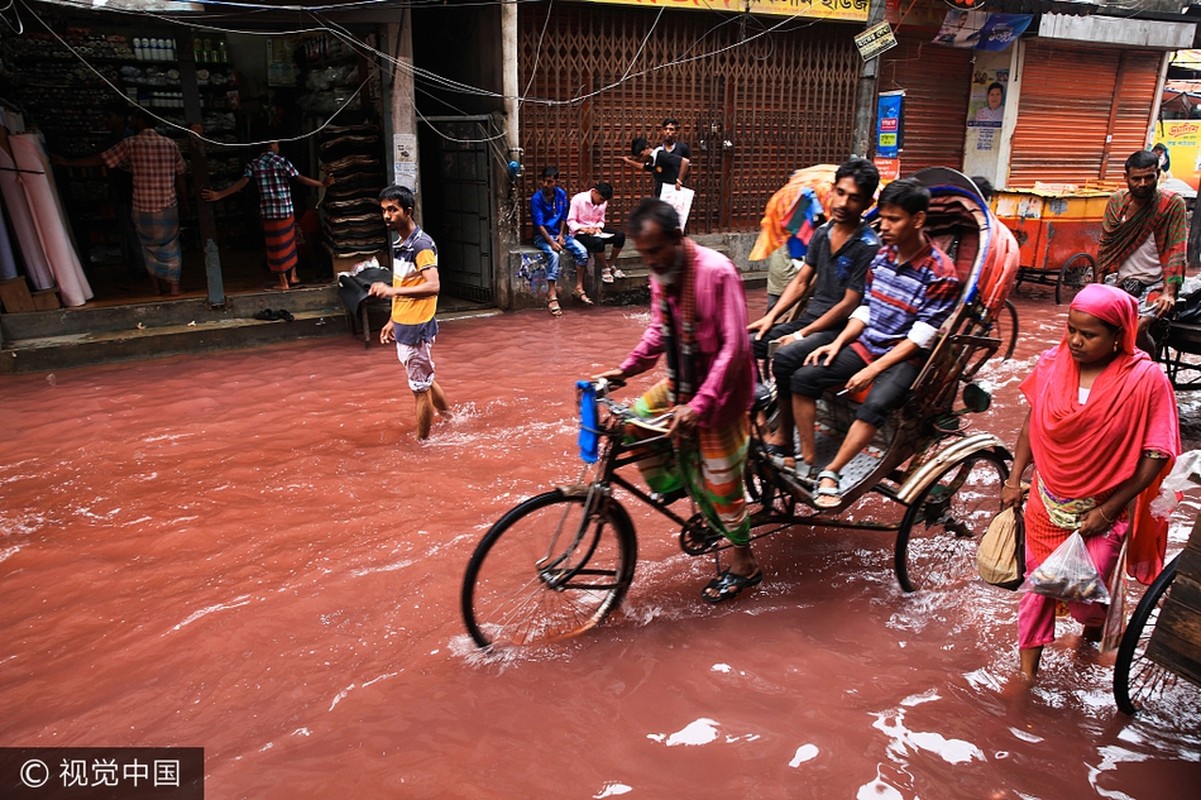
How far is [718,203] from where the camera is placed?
1280 centimetres

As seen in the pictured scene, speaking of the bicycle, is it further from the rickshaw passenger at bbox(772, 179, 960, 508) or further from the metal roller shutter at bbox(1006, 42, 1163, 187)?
the metal roller shutter at bbox(1006, 42, 1163, 187)

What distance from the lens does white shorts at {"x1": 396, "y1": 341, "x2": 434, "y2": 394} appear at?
6.11m

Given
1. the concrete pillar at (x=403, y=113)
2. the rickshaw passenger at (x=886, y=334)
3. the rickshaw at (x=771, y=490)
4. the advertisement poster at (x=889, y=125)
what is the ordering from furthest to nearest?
the advertisement poster at (x=889, y=125), the concrete pillar at (x=403, y=113), the rickshaw passenger at (x=886, y=334), the rickshaw at (x=771, y=490)

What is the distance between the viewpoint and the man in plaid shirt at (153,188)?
9.31 metres

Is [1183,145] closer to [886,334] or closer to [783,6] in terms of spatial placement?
[783,6]

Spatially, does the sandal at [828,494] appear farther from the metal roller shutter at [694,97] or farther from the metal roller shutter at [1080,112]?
the metal roller shutter at [1080,112]

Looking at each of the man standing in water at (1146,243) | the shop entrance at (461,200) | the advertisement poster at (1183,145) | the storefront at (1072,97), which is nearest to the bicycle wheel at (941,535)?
the man standing in water at (1146,243)

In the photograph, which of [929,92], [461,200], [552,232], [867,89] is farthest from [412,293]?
[929,92]

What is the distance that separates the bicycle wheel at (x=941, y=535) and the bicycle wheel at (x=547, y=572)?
4.81 feet

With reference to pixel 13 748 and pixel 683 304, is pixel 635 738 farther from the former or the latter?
pixel 13 748

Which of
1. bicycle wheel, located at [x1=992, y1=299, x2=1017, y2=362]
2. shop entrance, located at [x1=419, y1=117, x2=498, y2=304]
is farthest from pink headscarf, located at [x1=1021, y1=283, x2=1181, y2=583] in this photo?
shop entrance, located at [x1=419, y1=117, x2=498, y2=304]

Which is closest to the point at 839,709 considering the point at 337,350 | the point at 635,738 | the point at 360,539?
the point at 635,738

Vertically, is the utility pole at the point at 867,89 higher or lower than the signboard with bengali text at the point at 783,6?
lower
